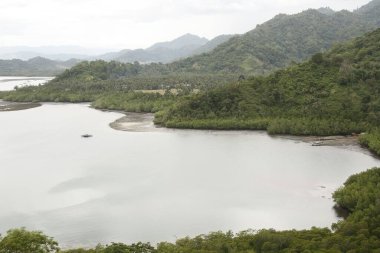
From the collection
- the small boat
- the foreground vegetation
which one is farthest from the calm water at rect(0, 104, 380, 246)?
the foreground vegetation

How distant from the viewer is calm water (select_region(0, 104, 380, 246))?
3931 cm

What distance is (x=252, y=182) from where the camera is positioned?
4947cm

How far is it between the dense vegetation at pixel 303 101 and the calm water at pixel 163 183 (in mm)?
4963

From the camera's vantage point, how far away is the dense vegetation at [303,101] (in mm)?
73250

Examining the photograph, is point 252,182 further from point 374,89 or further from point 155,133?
point 374,89

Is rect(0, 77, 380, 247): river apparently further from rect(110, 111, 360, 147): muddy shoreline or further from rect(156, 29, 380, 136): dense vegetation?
rect(156, 29, 380, 136): dense vegetation

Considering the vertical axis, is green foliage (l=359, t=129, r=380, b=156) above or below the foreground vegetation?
above

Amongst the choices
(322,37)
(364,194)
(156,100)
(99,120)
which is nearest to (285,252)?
(364,194)

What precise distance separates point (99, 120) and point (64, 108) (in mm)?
25485

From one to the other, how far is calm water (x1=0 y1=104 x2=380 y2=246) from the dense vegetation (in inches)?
195

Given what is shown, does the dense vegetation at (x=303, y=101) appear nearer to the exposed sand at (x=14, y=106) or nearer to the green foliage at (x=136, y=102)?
the green foliage at (x=136, y=102)

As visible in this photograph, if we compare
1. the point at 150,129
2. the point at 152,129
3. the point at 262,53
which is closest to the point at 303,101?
the point at 152,129

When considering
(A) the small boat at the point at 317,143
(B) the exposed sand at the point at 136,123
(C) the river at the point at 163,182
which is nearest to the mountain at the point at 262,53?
(B) the exposed sand at the point at 136,123

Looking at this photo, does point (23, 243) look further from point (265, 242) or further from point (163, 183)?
point (163, 183)
